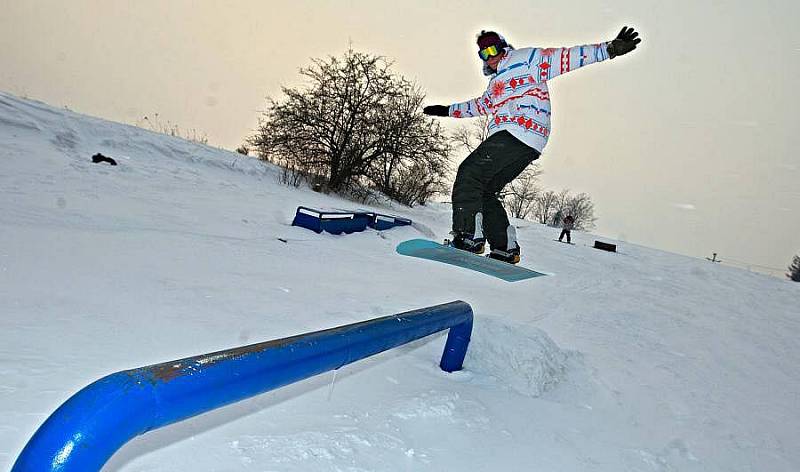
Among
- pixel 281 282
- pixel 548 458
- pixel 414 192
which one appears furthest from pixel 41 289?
pixel 414 192

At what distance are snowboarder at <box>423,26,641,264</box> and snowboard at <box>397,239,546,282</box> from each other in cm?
39

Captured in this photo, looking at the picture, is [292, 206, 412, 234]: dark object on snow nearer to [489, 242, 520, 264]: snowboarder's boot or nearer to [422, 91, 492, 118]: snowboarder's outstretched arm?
[422, 91, 492, 118]: snowboarder's outstretched arm

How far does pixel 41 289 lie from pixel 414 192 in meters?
15.1

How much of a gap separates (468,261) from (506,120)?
3.67 feet

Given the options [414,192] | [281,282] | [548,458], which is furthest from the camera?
[414,192]

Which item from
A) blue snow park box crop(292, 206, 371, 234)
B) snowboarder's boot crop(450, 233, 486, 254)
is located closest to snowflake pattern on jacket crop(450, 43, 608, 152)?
snowboarder's boot crop(450, 233, 486, 254)

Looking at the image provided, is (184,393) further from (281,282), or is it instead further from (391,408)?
(281,282)

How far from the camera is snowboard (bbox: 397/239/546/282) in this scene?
2857 millimetres

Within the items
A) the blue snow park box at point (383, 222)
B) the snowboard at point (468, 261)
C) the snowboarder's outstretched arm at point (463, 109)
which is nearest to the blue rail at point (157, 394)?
the snowboard at point (468, 261)

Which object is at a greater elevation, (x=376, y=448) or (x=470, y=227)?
(x=470, y=227)

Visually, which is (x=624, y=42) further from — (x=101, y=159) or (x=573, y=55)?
(x=101, y=159)

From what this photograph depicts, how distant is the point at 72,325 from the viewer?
134 cm

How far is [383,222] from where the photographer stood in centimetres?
625

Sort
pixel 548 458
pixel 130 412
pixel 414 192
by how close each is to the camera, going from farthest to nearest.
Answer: pixel 414 192 → pixel 548 458 → pixel 130 412
